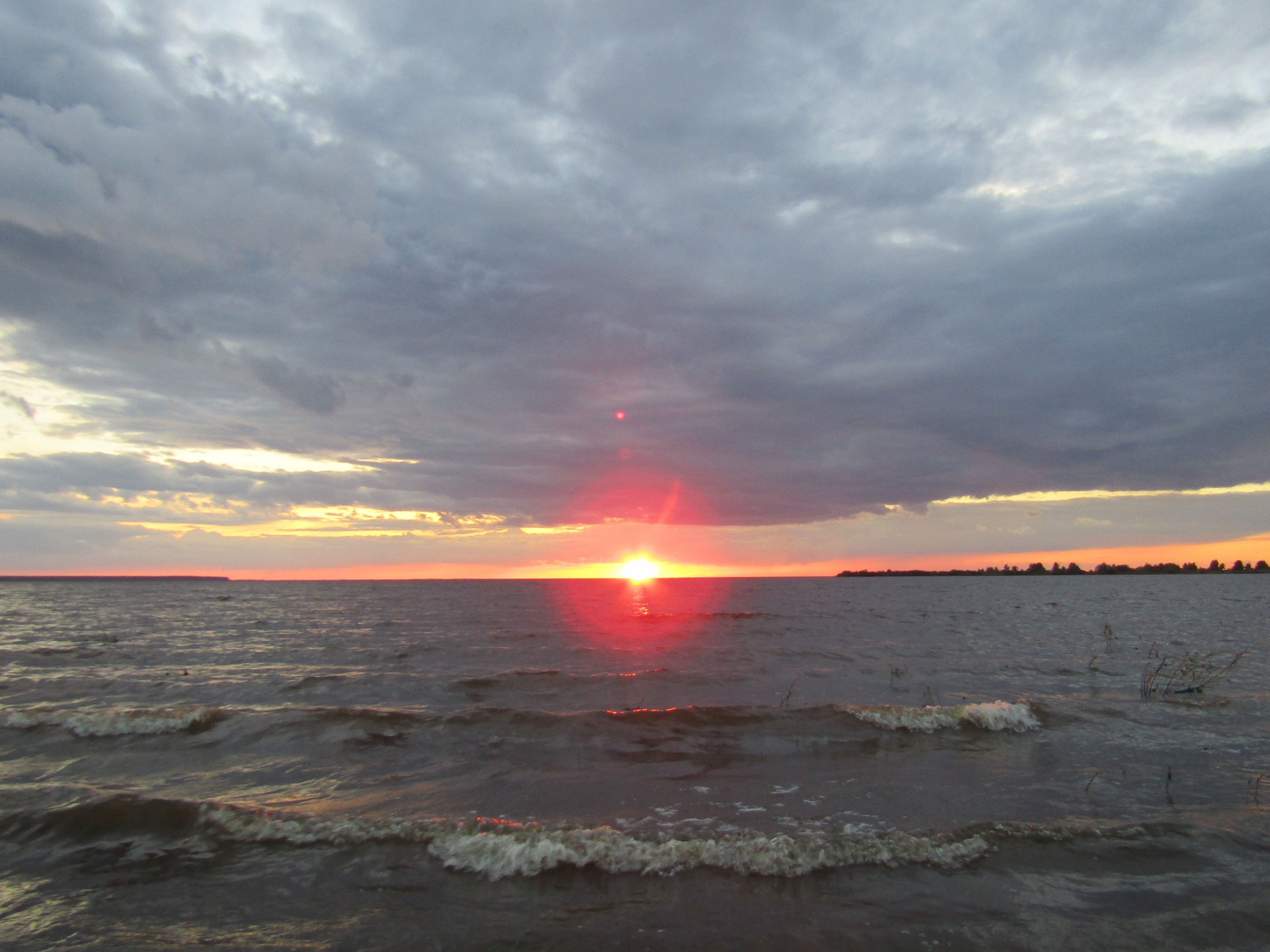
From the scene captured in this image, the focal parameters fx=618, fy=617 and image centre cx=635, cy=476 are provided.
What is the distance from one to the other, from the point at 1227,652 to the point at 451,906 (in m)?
34.7

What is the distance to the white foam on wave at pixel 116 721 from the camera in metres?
14.7

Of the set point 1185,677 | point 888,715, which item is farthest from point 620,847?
point 1185,677

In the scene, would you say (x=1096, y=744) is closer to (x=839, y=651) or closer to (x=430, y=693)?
(x=839, y=651)

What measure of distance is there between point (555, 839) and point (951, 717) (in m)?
11.1

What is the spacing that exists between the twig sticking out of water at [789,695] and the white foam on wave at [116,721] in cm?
1470

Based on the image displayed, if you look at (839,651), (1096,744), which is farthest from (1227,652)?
(1096,744)

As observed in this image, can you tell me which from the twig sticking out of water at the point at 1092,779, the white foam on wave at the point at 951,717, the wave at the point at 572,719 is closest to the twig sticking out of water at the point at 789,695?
the wave at the point at 572,719

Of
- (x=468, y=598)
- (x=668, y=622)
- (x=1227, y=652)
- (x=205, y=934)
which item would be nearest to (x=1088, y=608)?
(x=1227, y=652)

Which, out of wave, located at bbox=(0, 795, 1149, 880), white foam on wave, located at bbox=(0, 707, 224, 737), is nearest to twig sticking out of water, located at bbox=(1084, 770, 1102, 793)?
wave, located at bbox=(0, 795, 1149, 880)

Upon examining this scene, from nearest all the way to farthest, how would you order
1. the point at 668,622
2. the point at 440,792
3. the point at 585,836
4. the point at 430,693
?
1. the point at 585,836
2. the point at 440,792
3. the point at 430,693
4. the point at 668,622

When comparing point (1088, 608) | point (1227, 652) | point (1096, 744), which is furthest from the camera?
point (1088, 608)

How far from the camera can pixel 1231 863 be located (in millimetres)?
7797

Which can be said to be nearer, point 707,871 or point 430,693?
point 707,871

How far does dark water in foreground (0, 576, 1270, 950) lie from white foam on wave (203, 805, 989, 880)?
41mm
